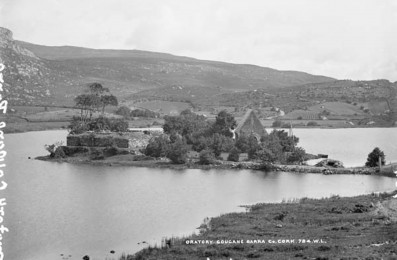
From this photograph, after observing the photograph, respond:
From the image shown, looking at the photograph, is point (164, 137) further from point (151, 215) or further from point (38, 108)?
point (38, 108)

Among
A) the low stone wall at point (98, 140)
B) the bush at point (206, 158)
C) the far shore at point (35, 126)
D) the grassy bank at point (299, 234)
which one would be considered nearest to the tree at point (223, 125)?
the low stone wall at point (98, 140)

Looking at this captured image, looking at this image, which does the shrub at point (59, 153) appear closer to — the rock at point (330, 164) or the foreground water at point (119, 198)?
the foreground water at point (119, 198)

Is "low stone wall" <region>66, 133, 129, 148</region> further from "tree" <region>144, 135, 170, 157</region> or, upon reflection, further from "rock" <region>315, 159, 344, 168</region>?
"rock" <region>315, 159, 344, 168</region>

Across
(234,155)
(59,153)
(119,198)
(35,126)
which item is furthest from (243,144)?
(35,126)

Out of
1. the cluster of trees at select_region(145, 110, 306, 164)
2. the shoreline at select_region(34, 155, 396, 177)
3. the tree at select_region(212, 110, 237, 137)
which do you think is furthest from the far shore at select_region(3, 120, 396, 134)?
the shoreline at select_region(34, 155, 396, 177)

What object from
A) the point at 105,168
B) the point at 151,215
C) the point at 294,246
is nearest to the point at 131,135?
the point at 105,168
